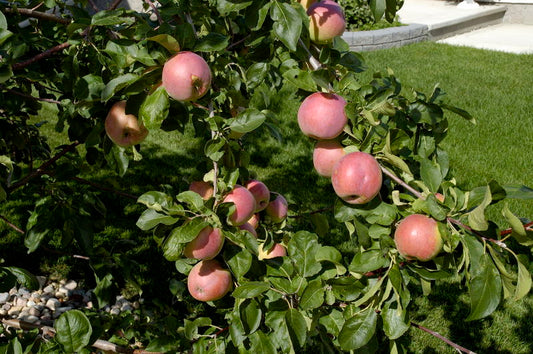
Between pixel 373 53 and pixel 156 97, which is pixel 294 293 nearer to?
pixel 156 97

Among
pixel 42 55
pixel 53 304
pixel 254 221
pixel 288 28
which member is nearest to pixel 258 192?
pixel 254 221

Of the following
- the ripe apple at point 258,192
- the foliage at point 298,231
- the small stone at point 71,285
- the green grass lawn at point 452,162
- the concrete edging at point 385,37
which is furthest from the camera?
the concrete edging at point 385,37

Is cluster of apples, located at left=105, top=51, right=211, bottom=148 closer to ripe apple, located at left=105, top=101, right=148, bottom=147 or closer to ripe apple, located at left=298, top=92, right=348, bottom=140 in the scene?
ripe apple, located at left=105, top=101, right=148, bottom=147

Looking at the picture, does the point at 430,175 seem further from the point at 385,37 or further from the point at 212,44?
the point at 385,37

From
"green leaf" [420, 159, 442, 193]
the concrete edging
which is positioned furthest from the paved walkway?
"green leaf" [420, 159, 442, 193]

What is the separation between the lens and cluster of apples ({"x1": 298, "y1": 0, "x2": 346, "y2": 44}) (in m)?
1.33

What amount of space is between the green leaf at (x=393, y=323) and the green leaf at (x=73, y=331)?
0.66 meters

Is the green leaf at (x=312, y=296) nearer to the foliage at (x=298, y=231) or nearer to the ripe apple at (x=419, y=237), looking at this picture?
the foliage at (x=298, y=231)

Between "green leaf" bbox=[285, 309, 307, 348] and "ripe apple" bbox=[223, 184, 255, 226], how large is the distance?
22 centimetres

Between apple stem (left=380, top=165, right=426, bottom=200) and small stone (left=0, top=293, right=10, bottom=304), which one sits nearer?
apple stem (left=380, top=165, right=426, bottom=200)

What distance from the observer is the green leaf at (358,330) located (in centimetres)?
108

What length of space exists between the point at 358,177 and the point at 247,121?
0.28 m

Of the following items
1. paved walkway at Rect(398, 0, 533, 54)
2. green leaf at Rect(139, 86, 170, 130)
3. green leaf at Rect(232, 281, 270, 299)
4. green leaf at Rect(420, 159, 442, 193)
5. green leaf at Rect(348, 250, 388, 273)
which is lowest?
paved walkway at Rect(398, 0, 533, 54)

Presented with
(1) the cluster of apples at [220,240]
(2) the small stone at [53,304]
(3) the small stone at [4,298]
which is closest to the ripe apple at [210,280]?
(1) the cluster of apples at [220,240]
